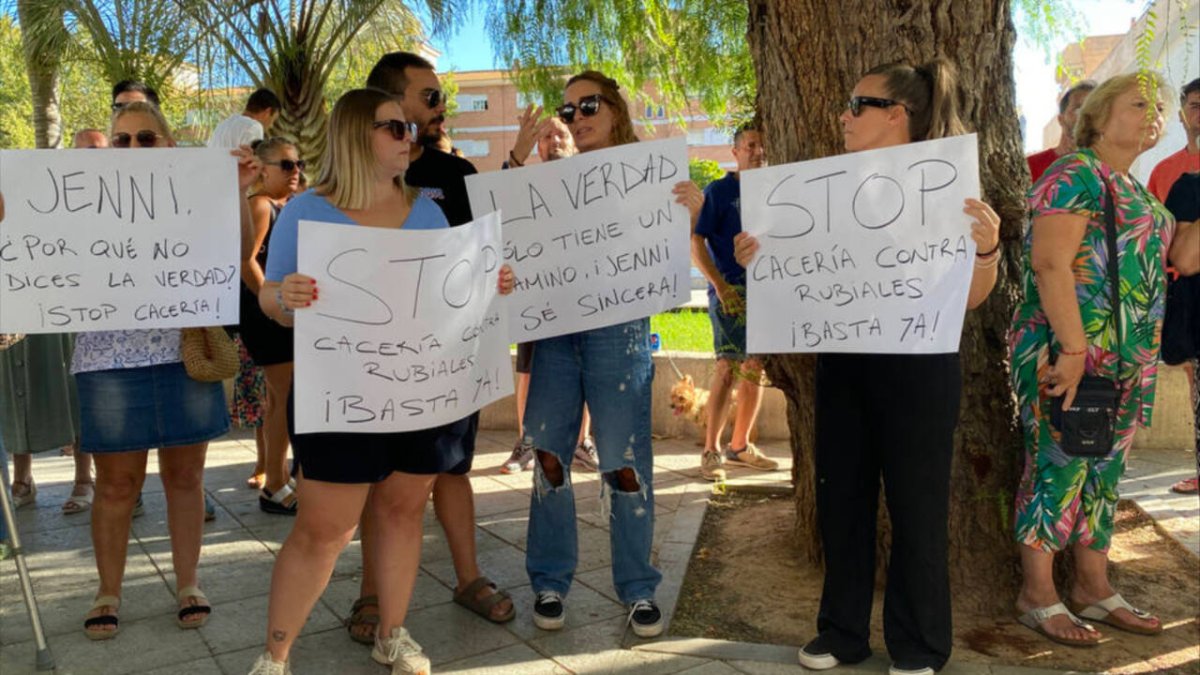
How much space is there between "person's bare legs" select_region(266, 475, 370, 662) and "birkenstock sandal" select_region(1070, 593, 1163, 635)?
9.09 feet

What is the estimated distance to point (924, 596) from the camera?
10.6ft

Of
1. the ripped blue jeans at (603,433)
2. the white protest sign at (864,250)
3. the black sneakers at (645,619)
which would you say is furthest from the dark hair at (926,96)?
the black sneakers at (645,619)

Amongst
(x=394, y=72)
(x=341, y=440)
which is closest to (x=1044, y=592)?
(x=341, y=440)

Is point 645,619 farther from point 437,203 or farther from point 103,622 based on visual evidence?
point 103,622

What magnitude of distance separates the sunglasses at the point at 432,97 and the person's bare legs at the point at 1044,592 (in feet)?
9.34

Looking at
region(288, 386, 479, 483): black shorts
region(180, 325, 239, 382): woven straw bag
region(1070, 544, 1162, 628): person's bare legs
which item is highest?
region(180, 325, 239, 382): woven straw bag

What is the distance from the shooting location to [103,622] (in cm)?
373

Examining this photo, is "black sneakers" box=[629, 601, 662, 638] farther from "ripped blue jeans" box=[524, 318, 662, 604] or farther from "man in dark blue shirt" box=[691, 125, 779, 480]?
"man in dark blue shirt" box=[691, 125, 779, 480]

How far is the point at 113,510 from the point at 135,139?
4.66 feet

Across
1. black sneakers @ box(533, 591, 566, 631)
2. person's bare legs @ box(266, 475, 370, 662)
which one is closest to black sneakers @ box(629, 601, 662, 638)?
black sneakers @ box(533, 591, 566, 631)

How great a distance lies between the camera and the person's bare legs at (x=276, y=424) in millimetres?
5156

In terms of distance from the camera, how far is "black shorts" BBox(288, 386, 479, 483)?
2.98 meters

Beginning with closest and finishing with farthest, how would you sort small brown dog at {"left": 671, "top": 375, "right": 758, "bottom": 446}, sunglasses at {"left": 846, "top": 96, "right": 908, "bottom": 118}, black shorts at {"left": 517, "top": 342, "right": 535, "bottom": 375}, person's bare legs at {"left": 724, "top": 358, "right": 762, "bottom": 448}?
1. sunglasses at {"left": 846, "top": 96, "right": 908, "bottom": 118}
2. black shorts at {"left": 517, "top": 342, "right": 535, "bottom": 375}
3. person's bare legs at {"left": 724, "top": 358, "right": 762, "bottom": 448}
4. small brown dog at {"left": 671, "top": 375, "right": 758, "bottom": 446}

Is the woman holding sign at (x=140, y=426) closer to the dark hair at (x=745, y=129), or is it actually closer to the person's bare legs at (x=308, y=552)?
the person's bare legs at (x=308, y=552)
